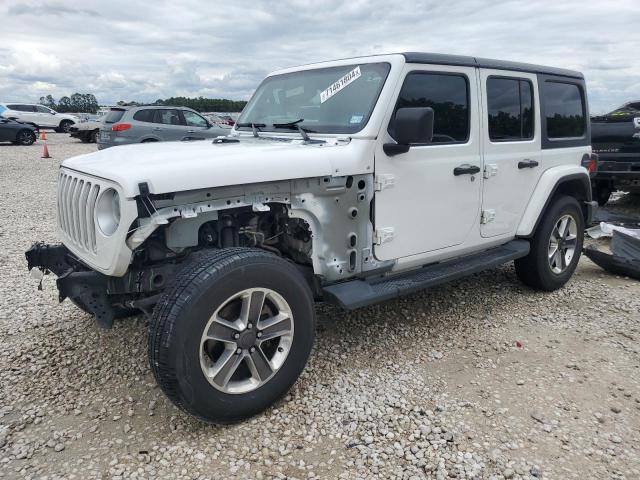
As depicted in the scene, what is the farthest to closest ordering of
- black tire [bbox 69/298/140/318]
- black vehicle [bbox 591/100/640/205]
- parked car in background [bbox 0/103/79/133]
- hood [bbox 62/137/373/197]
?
1. parked car in background [bbox 0/103/79/133]
2. black vehicle [bbox 591/100/640/205]
3. black tire [bbox 69/298/140/318]
4. hood [bbox 62/137/373/197]

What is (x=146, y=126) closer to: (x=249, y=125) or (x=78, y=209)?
(x=249, y=125)

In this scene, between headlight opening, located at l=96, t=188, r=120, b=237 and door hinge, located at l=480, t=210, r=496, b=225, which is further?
door hinge, located at l=480, t=210, r=496, b=225

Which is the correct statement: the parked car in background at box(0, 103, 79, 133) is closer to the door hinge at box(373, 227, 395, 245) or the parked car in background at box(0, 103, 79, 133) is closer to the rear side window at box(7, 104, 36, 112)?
the rear side window at box(7, 104, 36, 112)

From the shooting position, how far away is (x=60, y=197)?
10.9 ft

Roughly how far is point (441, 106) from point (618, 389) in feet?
7.53

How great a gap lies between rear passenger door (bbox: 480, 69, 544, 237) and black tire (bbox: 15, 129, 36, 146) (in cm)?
2331

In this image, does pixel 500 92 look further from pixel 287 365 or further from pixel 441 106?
pixel 287 365

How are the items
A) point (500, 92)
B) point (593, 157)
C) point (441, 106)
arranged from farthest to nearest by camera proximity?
point (593, 157)
point (500, 92)
point (441, 106)

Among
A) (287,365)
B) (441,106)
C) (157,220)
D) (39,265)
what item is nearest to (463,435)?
(287,365)

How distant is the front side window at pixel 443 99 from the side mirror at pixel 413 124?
0.31 m

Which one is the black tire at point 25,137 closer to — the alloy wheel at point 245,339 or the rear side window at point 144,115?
the rear side window at point 144,115

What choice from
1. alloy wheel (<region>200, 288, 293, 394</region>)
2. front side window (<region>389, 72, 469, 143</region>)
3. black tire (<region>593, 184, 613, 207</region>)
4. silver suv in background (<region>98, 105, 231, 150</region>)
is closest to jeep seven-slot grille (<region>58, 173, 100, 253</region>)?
alloy wheel (<region>200, 288, 293, 394</region>)

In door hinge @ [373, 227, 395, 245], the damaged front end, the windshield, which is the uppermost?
the windshield

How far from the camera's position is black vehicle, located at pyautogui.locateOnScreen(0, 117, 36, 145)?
861 inches
